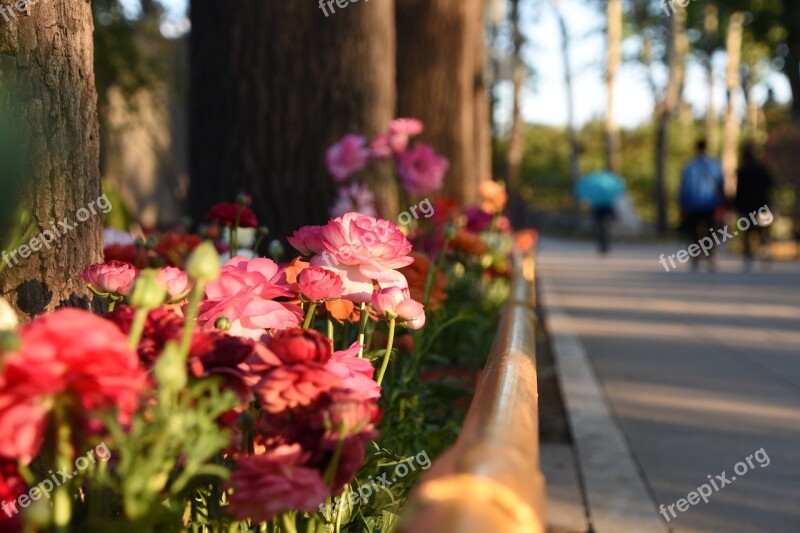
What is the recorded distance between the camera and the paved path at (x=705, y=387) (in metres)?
4.01

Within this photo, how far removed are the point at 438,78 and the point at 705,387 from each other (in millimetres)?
4397

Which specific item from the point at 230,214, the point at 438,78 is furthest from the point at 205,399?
the point at 438,78

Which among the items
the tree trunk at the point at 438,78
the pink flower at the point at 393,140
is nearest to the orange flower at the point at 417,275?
the pink flower at the point at 393,140

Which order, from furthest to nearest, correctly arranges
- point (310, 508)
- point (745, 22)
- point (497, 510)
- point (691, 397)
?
point (745, 22) < point (691, 397) < point (310, 508) < point (497, 510)

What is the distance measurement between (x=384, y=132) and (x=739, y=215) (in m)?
12.9

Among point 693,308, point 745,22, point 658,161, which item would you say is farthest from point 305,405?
point 658,161

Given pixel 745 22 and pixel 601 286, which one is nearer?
pixel 601 286

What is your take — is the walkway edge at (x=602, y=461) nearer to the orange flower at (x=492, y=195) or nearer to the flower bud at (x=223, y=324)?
the orange flower at (x=492, y=195)

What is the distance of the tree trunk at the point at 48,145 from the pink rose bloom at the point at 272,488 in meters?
0.78

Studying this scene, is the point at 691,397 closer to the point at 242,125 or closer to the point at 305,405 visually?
the point at 242,125

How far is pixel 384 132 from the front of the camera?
559 cm

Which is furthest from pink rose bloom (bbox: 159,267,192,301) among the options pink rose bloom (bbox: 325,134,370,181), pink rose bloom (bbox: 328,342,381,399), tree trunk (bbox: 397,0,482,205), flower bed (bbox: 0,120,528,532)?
tree trunk (bbox: 397,0,482,205)

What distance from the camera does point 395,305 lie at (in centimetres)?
202

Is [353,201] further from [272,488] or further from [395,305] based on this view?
[272,488]
